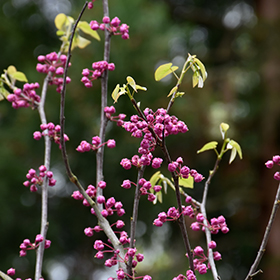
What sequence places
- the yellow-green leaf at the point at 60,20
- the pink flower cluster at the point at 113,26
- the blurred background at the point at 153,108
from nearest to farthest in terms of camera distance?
the pink flower cluster at the point at 113,26 < the yellow-green leaf at the point at 60,20 < the blurred background at the point at 153,108

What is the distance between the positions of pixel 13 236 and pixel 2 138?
563 mm

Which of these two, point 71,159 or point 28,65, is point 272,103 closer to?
point 71,159

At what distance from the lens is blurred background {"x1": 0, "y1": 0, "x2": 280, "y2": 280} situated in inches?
88.0

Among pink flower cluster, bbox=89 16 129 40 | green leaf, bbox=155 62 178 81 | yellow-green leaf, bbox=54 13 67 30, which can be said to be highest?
yellow-green leaf, bbox=54 13 67 30

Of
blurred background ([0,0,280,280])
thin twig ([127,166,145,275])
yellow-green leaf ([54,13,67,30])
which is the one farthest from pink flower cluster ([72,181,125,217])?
blurred background ([0,0,280,280])

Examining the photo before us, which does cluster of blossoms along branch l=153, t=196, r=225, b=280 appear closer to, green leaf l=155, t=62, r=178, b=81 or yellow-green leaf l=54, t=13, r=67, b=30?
green leaf l=155, t=62, r=178, b=81

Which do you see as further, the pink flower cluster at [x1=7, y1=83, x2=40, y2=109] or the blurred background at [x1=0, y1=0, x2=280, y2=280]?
the blurred background at [x1=0, y1=0, x2=280, y2=280]

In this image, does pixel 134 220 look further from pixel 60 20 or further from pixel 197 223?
pixel 60 20

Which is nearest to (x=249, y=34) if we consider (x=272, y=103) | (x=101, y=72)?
(x=272, y=103)

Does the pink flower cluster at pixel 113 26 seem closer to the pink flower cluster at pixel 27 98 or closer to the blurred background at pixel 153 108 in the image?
the pink flower cluster at pixel 27 98

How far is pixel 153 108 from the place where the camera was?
2.17 meters

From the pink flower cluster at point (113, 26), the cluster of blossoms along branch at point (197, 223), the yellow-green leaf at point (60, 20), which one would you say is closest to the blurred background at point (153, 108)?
the yellow-green leaf at point (60, 20)

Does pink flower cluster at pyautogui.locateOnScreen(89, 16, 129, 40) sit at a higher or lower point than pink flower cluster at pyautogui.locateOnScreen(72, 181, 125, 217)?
higher

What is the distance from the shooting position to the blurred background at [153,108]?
223 centimetres
